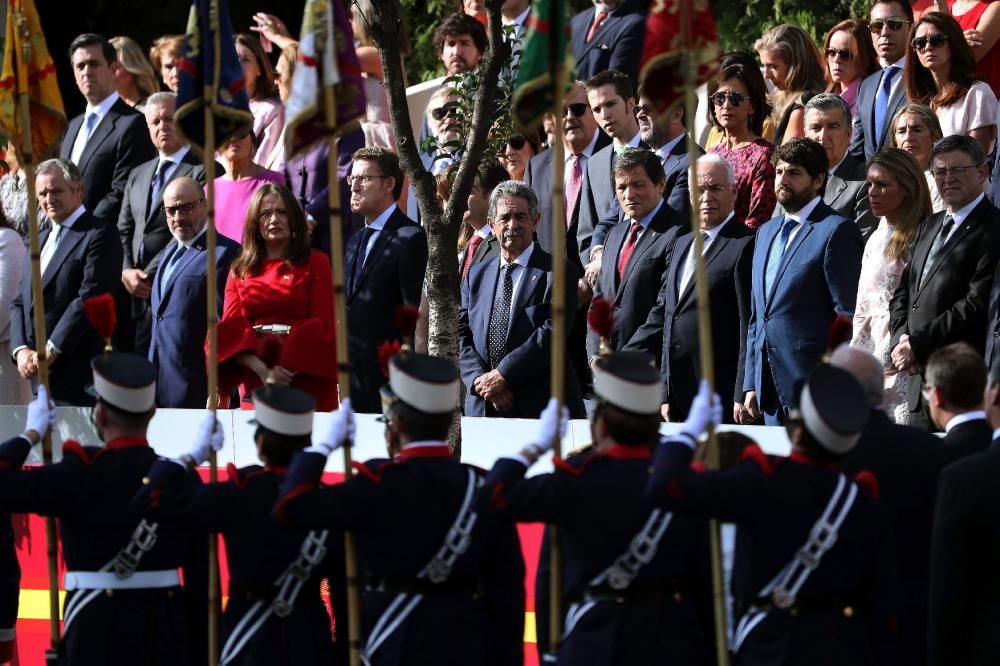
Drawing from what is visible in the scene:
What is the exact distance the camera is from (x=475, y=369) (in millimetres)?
10414

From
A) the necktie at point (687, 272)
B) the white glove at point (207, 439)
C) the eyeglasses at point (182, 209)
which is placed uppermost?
the eyeglasses at point (182, 209)

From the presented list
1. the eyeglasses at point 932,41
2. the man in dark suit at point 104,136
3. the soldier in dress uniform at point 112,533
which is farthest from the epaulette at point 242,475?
the man in dark suit at point 104,136

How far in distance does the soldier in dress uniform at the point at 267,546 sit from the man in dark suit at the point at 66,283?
412cm

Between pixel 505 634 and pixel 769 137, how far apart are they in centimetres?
554

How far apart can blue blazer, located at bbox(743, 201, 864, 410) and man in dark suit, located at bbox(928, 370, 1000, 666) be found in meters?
3.04

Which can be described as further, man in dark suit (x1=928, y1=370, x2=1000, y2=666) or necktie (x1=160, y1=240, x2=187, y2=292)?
necktie (x1=160, y1=240, x2=187, y2=292)

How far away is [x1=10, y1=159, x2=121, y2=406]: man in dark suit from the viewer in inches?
446

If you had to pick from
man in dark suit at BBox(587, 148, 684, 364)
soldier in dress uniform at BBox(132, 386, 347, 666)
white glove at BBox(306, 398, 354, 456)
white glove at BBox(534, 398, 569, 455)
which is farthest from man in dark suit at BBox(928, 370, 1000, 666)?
man in dark suit at BBox(587, 148, 684, 364)

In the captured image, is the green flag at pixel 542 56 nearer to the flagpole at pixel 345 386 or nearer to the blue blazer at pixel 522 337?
the flagpole at pixel 345 386

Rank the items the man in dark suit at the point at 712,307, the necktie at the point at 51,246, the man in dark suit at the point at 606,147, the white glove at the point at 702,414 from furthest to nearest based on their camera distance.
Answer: the necktie at the point at 51,246 < the man in dark suit at the point at 606,147 < the man in dark suit at the point at 712,307 < the white glove at the point at 702,414

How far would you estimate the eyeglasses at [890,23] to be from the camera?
11.6 m

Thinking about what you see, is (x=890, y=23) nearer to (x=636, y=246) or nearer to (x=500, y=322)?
(x=636, y=246)

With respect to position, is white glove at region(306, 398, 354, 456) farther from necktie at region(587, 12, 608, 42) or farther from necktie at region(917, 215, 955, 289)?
necktie at region(587, 12, 608, 42)

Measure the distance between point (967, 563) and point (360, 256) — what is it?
15.8ft
